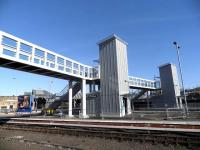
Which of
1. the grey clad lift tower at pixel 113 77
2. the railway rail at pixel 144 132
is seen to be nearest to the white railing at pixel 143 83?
the grey clad lift tower at pixel 113 77

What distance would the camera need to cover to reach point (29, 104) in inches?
1335

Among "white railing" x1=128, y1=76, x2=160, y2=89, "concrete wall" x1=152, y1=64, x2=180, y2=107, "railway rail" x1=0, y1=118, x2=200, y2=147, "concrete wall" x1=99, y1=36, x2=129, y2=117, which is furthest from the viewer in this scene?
"concrete wall" x1=152, y1=64, x2=180, y2=107

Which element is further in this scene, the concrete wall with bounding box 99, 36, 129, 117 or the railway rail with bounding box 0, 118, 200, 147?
the concrete wall with bounding box 99, 36, 129, 117

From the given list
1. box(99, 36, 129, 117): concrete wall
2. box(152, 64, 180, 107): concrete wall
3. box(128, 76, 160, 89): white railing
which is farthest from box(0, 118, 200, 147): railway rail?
box(152, 64, 180, 107): concrete wall

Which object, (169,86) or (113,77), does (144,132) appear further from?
(169,86)

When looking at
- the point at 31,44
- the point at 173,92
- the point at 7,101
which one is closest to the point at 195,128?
the point at 31,44

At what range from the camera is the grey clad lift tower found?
2592cm

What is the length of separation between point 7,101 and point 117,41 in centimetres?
6991

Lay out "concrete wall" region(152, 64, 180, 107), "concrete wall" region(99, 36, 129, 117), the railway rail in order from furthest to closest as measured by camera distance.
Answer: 1. "concrete wall" region(152, 64, 180, 107)
2. "concrete wall" region(99, 36, 129, 117)
3. the railway rail

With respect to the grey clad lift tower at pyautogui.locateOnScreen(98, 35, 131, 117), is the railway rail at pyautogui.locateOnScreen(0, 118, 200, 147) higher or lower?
lower

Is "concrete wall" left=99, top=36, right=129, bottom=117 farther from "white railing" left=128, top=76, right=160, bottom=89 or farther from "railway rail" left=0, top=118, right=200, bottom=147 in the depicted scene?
"white railing" left=128, top=76, right=160, bottom=89

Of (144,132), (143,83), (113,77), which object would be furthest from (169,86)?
(144,132)

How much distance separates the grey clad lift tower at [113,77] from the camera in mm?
25922

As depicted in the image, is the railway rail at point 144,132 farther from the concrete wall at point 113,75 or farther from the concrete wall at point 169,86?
the concrete wall at point 169,86
